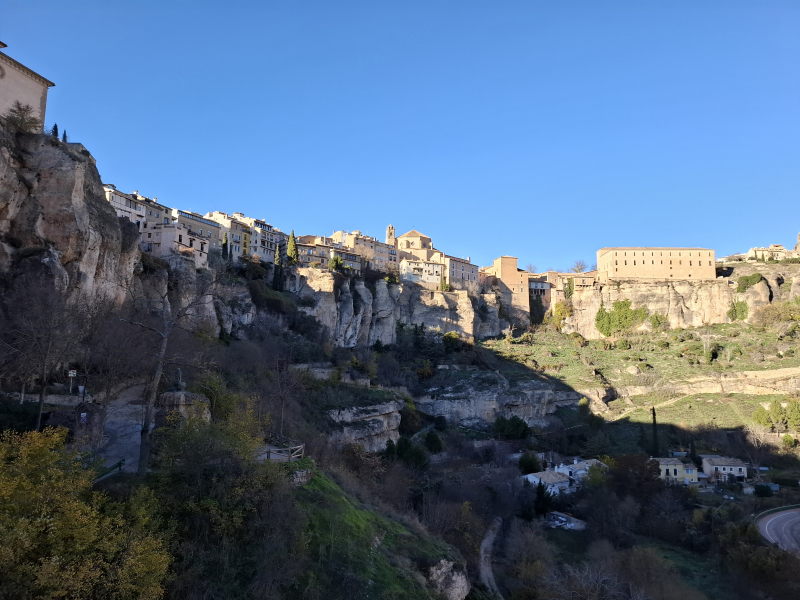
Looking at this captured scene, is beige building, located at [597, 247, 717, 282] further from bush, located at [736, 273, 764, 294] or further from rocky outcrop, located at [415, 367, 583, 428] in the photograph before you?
rocky outcrop, located at [415, 367, 583, 428]

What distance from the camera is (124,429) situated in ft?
54.0

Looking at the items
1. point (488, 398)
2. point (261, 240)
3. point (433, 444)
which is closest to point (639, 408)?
point (488, 398)

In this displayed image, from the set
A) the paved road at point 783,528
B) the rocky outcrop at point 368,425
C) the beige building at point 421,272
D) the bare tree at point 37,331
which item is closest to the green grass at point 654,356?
the beige building at point 421,272

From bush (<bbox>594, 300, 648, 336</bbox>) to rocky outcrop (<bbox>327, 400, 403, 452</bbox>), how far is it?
129 feet

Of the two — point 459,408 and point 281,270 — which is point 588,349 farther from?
point 281,270

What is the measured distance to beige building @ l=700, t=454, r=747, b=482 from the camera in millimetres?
37188

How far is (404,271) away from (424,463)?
35.2 meters

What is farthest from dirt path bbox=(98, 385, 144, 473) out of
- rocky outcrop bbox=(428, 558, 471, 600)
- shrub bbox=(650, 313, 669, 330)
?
shrub bbox=(650, 313, 669, 330)

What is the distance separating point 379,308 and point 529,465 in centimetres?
2491

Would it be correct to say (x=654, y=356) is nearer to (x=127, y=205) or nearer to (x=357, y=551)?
(x=127, y=205)

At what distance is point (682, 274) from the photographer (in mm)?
73375

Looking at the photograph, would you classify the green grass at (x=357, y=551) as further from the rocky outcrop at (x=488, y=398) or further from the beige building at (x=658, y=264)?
the beige building at (x=658, y=264)

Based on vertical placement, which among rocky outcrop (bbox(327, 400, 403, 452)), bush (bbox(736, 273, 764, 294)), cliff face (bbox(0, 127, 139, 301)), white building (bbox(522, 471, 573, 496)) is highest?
bush (bbox(736, 273, 764, 294))

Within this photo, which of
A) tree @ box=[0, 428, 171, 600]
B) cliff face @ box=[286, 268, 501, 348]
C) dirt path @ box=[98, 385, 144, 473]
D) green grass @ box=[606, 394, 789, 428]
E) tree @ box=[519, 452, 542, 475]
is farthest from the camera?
cliff face @ box=[286, 268, 501, 348]
